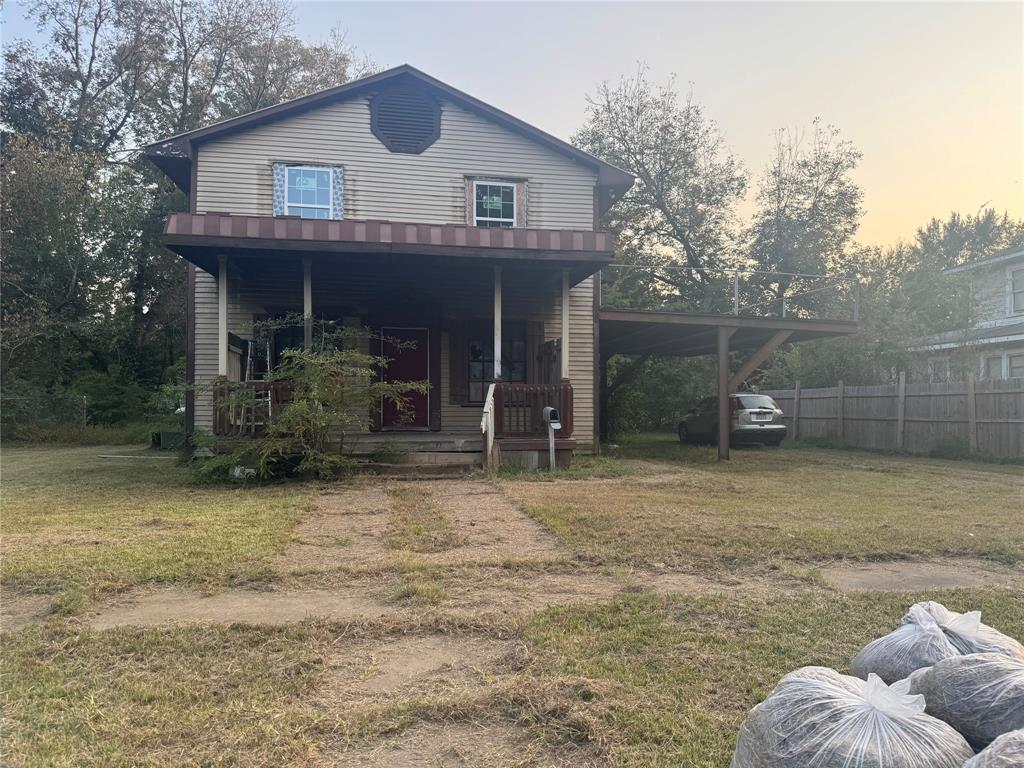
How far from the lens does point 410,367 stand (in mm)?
13078

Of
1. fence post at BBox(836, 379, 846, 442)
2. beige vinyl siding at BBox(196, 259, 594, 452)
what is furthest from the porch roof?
→ fence post at BBox(836, 379, 846, 442)

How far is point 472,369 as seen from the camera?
1335 cm

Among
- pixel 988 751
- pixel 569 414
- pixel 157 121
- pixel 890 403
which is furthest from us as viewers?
pixel 157 121


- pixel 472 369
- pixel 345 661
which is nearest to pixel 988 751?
pixel 345 661

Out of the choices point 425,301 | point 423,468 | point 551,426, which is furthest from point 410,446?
point 425,301

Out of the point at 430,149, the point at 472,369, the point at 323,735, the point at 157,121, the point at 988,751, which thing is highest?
the point at 157,121

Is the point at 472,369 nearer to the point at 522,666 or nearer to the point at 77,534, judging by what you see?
the point at 77,534

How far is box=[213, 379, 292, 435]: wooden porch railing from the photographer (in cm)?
930

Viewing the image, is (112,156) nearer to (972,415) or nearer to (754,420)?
(754,420)

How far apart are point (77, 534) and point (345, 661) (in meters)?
3.83

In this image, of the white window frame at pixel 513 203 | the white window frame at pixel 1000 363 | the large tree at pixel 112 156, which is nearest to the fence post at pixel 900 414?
the white window frame at pixel 1000 363

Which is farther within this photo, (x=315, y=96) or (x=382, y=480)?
(x=315, y=96)

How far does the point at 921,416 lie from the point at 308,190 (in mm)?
13209

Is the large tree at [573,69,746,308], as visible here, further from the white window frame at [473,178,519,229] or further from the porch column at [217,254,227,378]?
the porch column at [217,254,227,378]
